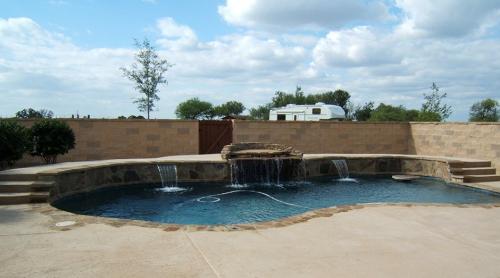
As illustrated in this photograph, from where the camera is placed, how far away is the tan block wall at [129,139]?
47.6ft

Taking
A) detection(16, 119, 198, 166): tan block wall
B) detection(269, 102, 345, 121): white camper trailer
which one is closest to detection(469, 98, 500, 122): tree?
detection(269, 102, 345, 121): white camper trailer

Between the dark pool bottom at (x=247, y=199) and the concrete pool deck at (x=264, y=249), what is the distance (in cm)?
200

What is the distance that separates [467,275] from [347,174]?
1037cm

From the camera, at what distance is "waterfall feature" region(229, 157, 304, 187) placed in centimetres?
1239

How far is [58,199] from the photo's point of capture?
357 inches

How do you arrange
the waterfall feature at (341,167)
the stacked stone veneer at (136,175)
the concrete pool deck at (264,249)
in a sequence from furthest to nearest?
the waterfall feature at (341,167) < the stacked stone veneer at (136,175) < the concrete pool deck at (264,249)

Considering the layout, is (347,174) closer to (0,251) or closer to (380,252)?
(380,252)

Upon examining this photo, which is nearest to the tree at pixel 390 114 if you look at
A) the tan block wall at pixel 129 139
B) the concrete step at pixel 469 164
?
the concrete step at pixel 469 164

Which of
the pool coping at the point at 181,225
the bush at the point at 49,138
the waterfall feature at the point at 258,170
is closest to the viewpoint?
the pool coping at the point at 181,225

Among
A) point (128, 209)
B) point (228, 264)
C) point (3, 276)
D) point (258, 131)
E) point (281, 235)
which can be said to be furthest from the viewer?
point (258, 131)

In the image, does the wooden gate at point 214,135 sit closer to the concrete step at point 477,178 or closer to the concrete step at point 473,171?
the concrete step at point 473,171

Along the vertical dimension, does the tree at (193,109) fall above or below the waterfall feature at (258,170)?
above

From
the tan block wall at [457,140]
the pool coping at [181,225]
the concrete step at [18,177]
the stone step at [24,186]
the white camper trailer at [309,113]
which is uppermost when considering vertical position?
the white camper trailer at [309,113]

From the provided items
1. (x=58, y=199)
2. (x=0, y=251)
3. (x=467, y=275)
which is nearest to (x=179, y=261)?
(x=0, y=251)
